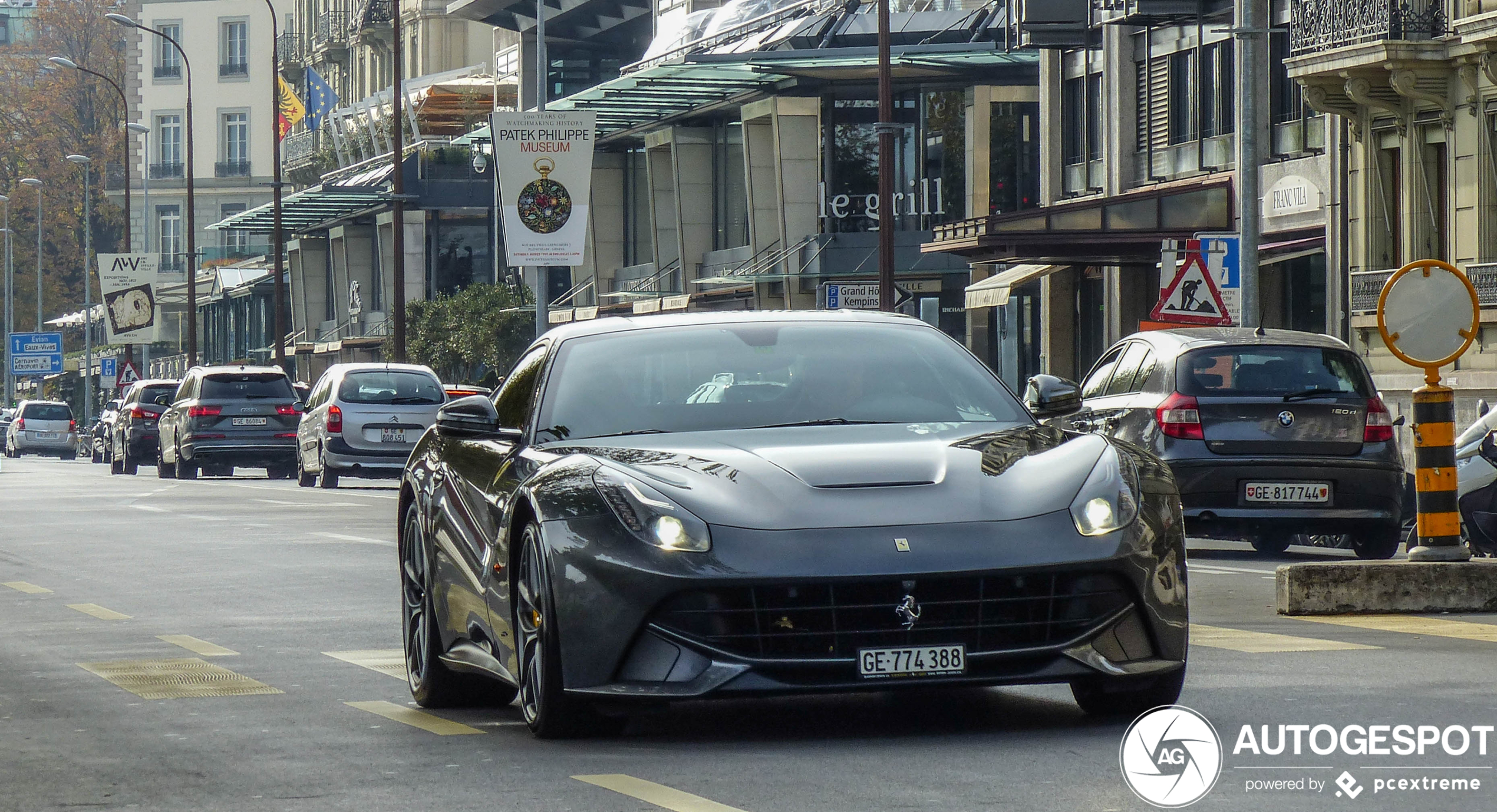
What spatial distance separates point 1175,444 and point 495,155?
2206 cm

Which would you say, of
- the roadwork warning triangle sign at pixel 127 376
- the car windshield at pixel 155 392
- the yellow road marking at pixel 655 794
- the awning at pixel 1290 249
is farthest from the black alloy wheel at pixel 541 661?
the roadwork warning triangle sign at pixel 127 376

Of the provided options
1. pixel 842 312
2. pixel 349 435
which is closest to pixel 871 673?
pixel 842 312

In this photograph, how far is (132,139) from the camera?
12062 cm

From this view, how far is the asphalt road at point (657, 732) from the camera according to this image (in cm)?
638

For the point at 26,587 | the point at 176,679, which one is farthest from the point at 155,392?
the point at 176,679

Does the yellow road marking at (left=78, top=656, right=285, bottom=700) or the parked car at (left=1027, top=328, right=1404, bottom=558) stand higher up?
the parked car at (left=1027, top=328, right=1404, bottom=558)

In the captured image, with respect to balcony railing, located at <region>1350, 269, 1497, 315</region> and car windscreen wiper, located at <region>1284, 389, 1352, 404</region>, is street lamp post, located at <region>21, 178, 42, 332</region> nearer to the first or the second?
balcony railing, located at <region>1350, 269, 1497, 315</region>

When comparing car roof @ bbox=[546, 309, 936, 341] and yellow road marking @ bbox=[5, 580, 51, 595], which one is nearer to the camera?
car roof @ bbox=[546, 309, 936, 341]

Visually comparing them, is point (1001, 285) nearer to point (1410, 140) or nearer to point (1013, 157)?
point (1410, 140)

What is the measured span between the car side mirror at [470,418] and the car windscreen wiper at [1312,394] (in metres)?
9.01

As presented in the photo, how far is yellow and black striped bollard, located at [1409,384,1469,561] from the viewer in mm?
12172

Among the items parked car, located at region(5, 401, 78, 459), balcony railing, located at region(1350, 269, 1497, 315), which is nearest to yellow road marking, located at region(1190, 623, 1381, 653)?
balcony railing, located at region(1350, 269, 1497, 315)

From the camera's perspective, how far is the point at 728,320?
859cm

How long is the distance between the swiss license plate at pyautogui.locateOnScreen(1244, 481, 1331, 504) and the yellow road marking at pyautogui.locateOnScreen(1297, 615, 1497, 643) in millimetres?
4616
